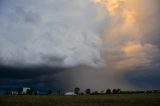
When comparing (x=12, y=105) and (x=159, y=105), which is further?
(x=12, y=105)

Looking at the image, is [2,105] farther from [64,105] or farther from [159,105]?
[159,105]

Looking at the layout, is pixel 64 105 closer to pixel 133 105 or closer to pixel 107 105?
pixel 107 105

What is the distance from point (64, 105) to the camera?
480ft

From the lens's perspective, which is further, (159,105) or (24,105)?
(24,105)

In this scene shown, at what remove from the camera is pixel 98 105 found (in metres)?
146

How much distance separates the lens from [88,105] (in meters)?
148

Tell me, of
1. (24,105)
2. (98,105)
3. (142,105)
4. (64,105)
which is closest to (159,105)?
(142,105)

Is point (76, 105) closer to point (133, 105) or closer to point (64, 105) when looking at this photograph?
point (64, 105)

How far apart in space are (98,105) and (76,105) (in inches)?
328

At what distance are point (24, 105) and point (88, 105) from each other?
74.9ft

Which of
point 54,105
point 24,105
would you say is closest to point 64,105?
point 54,105

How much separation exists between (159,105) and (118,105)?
53.3ft

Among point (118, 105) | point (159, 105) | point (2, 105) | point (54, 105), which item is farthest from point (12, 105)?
point (159, 105)

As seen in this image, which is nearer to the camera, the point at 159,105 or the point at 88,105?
the point at 159,105
